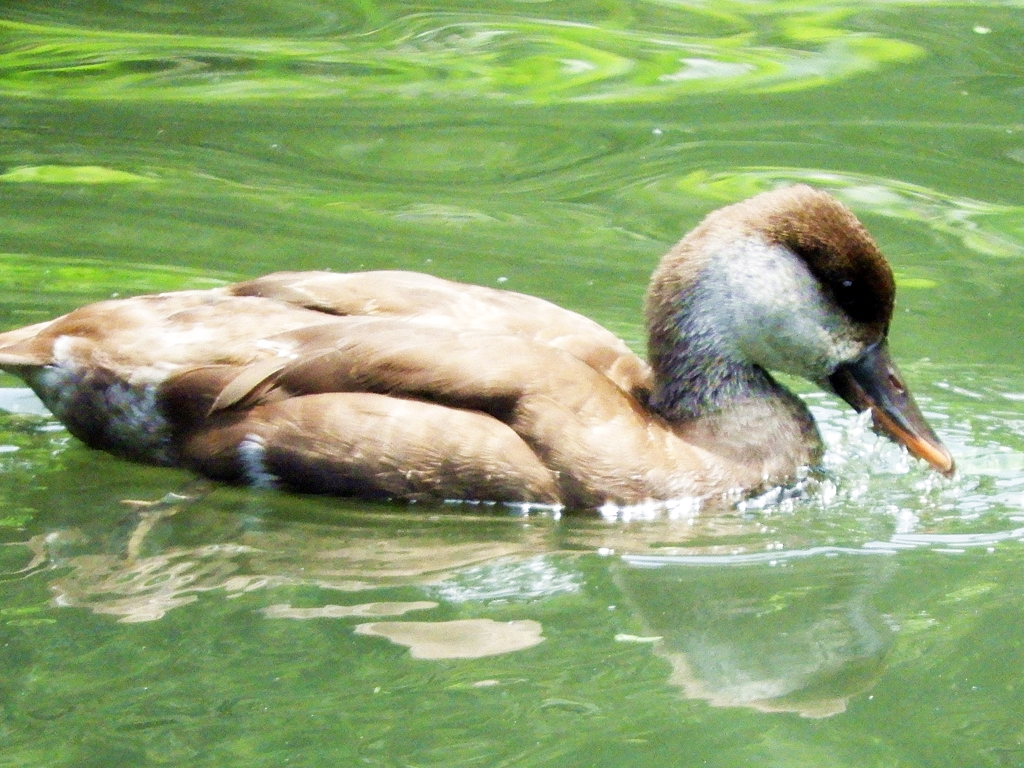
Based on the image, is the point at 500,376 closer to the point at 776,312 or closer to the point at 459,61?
the point at 776,312

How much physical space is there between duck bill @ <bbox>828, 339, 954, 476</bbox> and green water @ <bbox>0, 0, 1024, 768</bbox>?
156 millimetres

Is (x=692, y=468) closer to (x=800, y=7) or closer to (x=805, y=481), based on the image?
(x=805, y=481)

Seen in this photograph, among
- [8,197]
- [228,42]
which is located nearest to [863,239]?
[8,197]

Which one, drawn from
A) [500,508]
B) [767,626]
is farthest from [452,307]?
[767,626]

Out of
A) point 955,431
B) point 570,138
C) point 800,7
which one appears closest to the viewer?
point 955,431

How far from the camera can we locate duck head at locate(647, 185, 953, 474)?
5.62m

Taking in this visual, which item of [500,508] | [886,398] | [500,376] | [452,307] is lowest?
[500,508]

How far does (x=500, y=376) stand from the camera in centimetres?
533

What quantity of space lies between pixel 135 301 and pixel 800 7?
21.9 feet

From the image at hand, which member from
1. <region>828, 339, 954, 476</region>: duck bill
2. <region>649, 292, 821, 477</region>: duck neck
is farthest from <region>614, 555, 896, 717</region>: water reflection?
<region>828, 339, 954, 476</region>: duck bill

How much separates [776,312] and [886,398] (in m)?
0.50

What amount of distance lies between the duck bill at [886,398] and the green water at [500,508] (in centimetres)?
16

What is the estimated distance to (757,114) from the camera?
31.6 feet

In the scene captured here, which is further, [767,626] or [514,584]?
[514,584]
